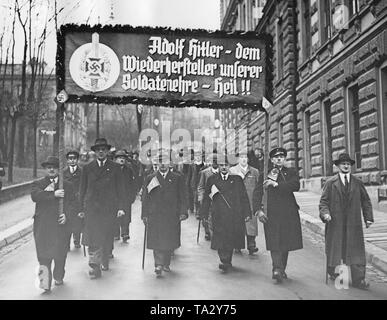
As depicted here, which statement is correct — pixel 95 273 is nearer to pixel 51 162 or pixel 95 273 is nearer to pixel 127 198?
pixel 51 162

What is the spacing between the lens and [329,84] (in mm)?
14875

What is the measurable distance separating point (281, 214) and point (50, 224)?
2900mm

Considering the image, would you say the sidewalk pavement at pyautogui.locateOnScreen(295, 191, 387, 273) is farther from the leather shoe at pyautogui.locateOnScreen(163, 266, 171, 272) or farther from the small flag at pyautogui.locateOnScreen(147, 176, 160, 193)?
the small flag at pyautogui.locateOnScreen(147, 176, 160, 193)

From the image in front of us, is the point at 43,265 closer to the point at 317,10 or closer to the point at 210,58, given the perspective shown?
the point at 210,58

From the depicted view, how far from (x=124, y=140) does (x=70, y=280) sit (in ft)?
110

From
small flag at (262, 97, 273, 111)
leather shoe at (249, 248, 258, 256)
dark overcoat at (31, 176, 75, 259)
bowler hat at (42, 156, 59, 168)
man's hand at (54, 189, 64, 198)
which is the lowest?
leather shoe at (249, 248, 258, 256)

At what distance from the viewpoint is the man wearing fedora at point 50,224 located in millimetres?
5754

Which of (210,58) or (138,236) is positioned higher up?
(210,58)

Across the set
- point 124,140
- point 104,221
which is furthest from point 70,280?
point 124,140

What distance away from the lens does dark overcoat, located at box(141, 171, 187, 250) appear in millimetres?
6754

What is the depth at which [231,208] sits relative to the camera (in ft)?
22.9

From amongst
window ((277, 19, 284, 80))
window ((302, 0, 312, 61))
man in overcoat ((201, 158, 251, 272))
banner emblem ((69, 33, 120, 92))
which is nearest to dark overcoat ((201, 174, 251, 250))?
man in overcoat ((201, 158, 251, 272))

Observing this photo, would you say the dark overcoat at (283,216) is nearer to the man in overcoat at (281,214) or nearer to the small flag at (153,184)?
the man in overcoat at (281,214)

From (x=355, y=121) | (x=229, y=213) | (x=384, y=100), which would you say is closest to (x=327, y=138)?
(x=355, y=121)
